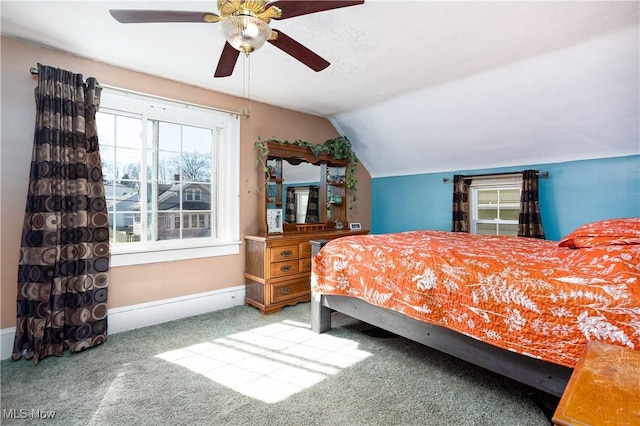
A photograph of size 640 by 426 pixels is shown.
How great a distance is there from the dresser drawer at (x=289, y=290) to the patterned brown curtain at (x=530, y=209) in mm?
2539

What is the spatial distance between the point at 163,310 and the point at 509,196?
4205 mm

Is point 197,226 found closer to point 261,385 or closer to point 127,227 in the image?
point 127,227

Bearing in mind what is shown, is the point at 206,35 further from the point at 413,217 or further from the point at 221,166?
the point at 413,217

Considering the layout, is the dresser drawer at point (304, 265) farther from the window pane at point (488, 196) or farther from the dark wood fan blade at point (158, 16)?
the dark wood fan blade at point (158, 16)

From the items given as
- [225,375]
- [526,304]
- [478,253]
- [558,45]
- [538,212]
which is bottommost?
[225,375]

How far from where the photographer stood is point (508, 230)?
4.22m

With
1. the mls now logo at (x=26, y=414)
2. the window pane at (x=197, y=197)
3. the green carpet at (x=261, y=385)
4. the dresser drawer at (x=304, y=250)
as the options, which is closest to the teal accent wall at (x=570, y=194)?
the dresser drawer at (x=304, y=250)

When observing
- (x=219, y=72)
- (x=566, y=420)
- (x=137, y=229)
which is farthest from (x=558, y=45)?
(x=137, y=229)

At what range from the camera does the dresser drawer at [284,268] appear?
355 centimetres

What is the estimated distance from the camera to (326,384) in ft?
6.93

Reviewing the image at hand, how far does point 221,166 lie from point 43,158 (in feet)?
5.23

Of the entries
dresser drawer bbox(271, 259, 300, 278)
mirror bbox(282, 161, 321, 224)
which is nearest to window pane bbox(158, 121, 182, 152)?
mirror bbox(282, 161, 321, 224)

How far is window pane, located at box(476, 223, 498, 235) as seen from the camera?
14.3 feet

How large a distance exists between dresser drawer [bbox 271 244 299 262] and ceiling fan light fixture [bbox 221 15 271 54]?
2242 mm
